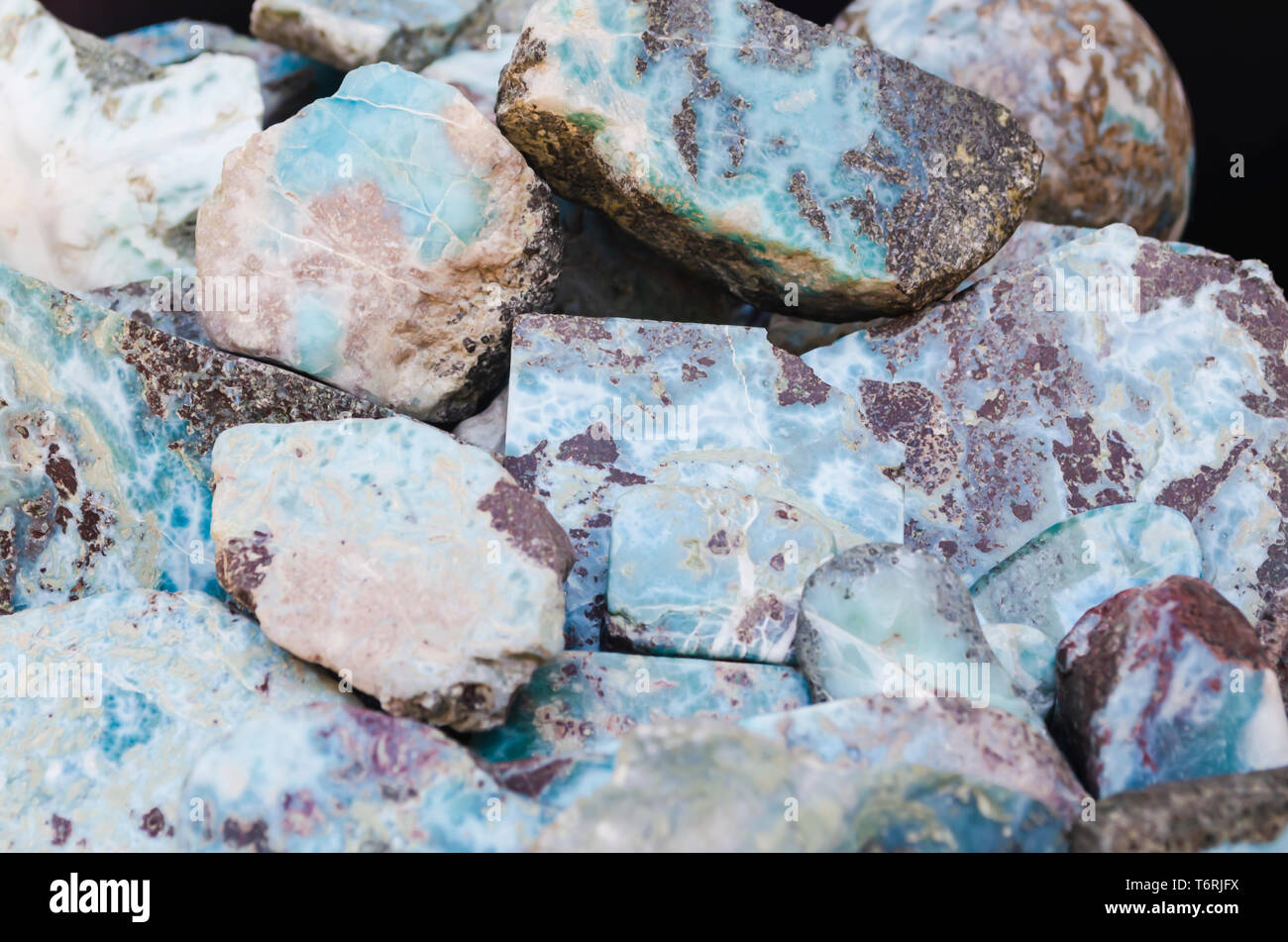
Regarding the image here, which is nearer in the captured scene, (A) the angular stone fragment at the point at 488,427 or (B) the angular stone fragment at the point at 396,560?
(B) the angular stone fragment at the point at 396,560

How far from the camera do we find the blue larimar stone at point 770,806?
1207mm

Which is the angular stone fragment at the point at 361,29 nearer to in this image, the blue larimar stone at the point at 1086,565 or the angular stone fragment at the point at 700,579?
the angular stone fragment at the point at 700,579

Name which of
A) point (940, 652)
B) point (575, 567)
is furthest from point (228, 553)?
point (940, 652)

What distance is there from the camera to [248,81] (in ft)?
7.99

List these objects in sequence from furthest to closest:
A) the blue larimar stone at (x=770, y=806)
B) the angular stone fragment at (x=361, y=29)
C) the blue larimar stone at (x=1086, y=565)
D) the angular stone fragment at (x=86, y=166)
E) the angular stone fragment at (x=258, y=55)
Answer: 1. the angular stone fragment at (x=258, y=55)
2. the angular stone fragment at (x=361, y=29)
3. the angular stone fragment at (x=86, y=166)
4. the blue larimar stone at (x=1086, y=565)
5. the blue larimar stone at (x=770, y=806)

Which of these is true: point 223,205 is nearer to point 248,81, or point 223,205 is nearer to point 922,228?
point 248,81

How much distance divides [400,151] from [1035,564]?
1.31 m

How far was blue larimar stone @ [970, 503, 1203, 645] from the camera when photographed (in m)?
1.81

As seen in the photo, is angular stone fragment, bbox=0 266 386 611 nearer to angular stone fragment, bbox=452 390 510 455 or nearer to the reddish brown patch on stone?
angular stone fragment, bbox=452 390 510 455

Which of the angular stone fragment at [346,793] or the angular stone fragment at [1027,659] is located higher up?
the angular stone fragment at [346,793]

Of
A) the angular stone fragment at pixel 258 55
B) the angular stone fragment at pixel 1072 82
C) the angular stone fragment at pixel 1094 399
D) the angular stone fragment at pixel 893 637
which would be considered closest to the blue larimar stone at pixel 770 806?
the angular stone fragment at pixel 893 637

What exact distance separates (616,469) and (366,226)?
2.03 feet

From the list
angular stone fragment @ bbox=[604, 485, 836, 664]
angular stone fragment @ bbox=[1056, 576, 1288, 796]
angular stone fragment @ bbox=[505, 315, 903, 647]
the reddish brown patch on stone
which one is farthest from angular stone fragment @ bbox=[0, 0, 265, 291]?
angular stone fragment @ bbox=[1056, 576, 1288, 796]

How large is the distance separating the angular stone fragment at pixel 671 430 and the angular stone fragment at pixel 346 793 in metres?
0.49
